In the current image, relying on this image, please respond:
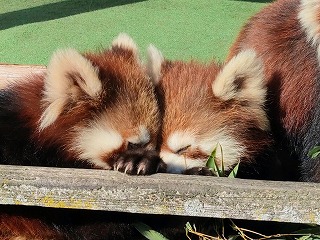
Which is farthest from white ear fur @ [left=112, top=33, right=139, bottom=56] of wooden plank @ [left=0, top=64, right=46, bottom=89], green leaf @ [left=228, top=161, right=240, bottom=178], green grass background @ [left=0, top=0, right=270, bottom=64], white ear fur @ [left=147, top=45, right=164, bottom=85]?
green grass background @ [left=0, top=0, right=270, bottom=64]

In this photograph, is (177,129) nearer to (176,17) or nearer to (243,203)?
(243,203)

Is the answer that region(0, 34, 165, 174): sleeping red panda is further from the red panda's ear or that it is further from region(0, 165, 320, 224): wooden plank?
region(0, 165, 320, 224): wooden plank

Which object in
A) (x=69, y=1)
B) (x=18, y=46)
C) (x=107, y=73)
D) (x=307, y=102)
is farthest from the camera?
(x=69, y=1)

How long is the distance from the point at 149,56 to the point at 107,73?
39 cm

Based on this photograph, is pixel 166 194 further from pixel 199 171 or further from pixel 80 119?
pixel 80 119

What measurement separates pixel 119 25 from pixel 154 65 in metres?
2.83

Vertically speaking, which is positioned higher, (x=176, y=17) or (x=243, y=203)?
(x=243, y=203)

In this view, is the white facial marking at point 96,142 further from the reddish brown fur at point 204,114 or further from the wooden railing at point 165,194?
the wooden railing at point 165,194

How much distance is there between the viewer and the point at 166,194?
206cm

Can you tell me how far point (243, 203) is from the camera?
204cm

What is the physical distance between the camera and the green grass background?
5.07m

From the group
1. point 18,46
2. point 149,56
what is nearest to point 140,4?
point 18,46

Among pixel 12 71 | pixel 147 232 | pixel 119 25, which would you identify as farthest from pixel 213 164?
pixel 119 25

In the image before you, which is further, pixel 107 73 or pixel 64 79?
pixel 107 73
